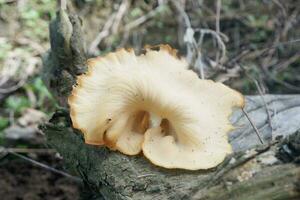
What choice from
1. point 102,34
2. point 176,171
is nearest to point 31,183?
point 176,171

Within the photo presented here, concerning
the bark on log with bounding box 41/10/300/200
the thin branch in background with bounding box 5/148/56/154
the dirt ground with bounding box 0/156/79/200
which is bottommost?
the dirt ground with bounding box 0/156/79/200

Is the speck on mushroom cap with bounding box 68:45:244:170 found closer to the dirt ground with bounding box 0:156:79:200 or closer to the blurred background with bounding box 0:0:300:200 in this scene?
the blurred background with bounding box 0:0:300:200

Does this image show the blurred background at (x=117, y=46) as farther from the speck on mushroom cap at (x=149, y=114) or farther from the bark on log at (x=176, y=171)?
the speck on mushroom cap at (x=149, y=114)

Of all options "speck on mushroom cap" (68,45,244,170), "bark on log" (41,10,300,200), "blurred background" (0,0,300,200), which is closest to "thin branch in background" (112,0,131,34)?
"blurred background" (0,0,300,200)

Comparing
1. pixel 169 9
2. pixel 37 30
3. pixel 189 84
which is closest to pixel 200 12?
pixel 169 9

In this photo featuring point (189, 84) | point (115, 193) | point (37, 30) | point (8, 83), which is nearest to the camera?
point (115, 193)

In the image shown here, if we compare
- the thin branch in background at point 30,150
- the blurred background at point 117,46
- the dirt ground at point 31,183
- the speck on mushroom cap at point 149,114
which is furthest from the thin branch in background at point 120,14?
the speck on mushroom cap at point 149,114

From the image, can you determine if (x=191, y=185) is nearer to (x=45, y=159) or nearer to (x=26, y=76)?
(x=45, y=159)
